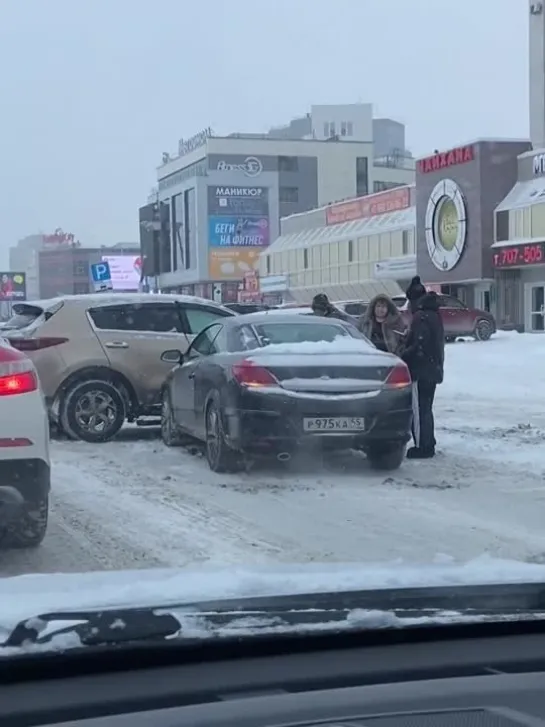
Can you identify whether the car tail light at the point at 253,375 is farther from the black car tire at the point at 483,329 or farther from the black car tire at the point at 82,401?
the black car tire at the point at 483,329

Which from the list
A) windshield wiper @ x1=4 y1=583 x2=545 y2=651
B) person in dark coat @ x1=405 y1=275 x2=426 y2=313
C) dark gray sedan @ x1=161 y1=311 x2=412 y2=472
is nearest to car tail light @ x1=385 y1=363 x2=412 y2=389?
dark gray sedan @ x1=161 y1=311 x2=412 y2=472

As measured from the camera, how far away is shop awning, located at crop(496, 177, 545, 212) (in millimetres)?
42094

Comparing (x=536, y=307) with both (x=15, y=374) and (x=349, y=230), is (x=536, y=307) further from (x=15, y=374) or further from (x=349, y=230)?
(x=15, y=374)

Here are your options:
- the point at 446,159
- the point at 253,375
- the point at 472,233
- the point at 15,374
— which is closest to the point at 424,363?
the point at 253,375

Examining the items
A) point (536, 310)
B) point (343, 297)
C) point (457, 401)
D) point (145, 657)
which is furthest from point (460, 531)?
point (343, 297)

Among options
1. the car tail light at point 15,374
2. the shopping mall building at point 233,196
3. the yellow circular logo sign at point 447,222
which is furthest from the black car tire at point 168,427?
the shopping mall building at point 233,196

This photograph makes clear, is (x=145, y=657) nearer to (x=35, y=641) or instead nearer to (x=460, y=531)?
(x=35, y=641)

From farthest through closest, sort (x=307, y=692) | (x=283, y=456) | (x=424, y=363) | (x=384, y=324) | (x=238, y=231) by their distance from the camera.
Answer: (x=238, y=231) < (x=384, y=324) < (x=424, y=363) < (x=283, y=456) < (x=307, y=692)

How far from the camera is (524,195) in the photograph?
143 feet

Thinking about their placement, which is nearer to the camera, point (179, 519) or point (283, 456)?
point (179, 519)

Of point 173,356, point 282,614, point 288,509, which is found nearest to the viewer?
point 282,614

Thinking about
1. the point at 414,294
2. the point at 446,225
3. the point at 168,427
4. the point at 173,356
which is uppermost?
the point at 446,225

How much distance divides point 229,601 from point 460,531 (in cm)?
499

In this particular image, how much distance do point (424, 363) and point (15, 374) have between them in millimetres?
5132
